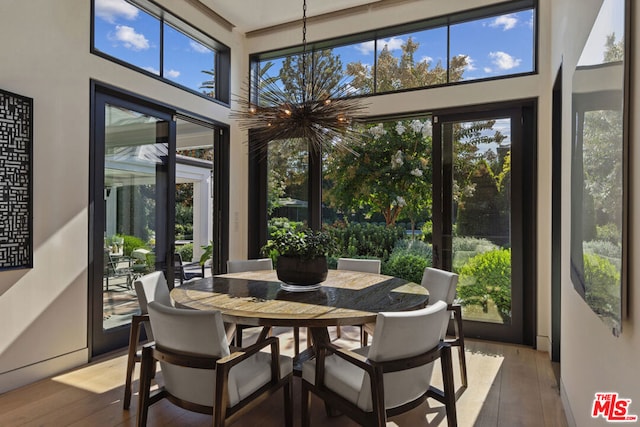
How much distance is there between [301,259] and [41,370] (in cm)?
223

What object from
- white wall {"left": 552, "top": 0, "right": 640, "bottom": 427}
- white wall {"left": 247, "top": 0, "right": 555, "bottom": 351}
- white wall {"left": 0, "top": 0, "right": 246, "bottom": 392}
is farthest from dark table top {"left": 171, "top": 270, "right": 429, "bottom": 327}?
white wall {"left": 247, "top": 0, "right": 555, "bottom": 351}


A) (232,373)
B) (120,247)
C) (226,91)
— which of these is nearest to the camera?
(232,373)

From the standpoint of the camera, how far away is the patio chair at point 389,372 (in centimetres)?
181

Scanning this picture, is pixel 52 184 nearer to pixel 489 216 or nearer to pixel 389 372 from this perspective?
pixel 389 372

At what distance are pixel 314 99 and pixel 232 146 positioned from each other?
96.6 inches

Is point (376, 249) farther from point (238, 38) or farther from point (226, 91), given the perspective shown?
point (238, 38)

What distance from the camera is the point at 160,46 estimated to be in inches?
168

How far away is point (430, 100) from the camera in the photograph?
14.3 ft

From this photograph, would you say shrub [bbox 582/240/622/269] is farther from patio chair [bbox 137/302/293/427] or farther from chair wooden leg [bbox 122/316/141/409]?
chair wooden leg [bbox 122/316/141/409]

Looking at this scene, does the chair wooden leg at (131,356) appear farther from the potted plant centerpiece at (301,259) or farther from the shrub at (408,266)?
the shrub at (408,266)

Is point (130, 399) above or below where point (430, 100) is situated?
below

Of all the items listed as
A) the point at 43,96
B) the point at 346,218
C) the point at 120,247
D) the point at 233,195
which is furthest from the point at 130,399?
the point at 346,218

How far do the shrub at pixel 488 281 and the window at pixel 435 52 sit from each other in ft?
6.17

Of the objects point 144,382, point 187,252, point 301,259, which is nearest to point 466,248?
→ point 301,259
